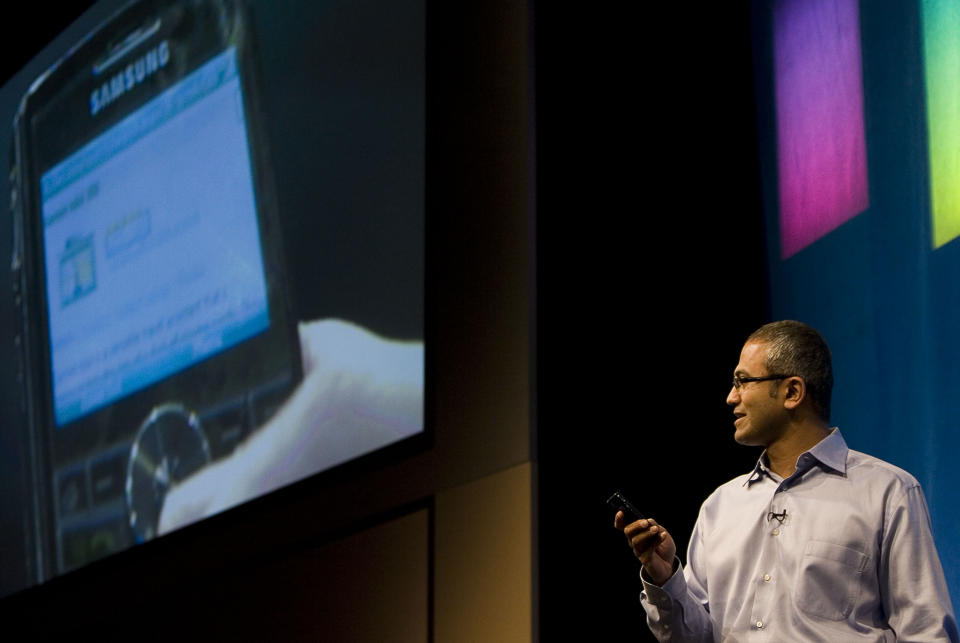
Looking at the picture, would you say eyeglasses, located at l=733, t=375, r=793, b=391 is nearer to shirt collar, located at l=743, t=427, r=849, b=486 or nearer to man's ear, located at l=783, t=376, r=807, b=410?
man's ear, located at l=783, t=376, r=807, b=410

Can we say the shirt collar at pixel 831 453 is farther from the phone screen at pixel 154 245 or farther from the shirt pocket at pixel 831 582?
the phone screen at pixel 154 245

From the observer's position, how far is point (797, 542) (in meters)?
2.08

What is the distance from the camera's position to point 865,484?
208cm

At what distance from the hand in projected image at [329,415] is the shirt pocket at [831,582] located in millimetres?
1175

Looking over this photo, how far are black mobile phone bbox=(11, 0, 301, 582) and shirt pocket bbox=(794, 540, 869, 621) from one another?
164 cm

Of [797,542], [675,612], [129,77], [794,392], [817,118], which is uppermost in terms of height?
[129,77]

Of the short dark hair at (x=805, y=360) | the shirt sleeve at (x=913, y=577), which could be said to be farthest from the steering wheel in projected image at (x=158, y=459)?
the shirt sleeve at (x=913, y=577)

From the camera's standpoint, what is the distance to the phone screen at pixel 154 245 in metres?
3.56

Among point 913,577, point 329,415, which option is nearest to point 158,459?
point 329,415

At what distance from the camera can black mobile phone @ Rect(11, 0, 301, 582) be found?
351 centimetres

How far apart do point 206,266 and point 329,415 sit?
73cm


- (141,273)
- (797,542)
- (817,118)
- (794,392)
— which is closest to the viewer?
(797,542)

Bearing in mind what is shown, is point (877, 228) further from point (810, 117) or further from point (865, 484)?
point (865, 484)

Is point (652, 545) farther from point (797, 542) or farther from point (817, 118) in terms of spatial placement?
point (817, 118)
